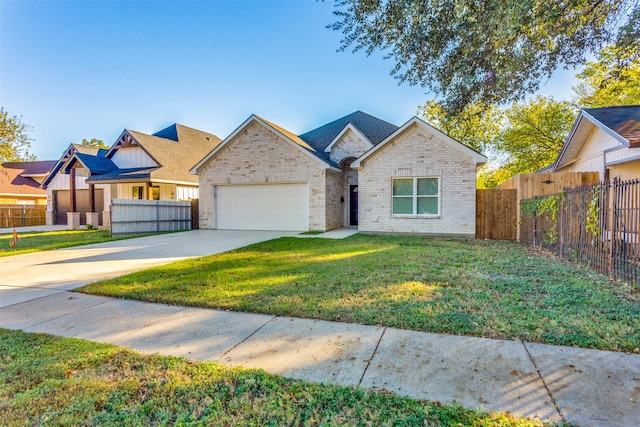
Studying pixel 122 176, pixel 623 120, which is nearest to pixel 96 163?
pixel 122 176

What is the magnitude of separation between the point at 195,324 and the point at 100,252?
7812 millimetres

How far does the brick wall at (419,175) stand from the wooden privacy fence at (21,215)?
79.9 feet

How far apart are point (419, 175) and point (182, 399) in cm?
1217

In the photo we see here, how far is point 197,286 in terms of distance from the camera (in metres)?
5.57

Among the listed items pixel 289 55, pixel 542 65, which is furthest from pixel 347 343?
pixel 289 55

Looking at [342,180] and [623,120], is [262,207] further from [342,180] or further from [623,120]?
[623,120]

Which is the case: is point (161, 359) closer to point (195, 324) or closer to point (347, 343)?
point (195, 324)

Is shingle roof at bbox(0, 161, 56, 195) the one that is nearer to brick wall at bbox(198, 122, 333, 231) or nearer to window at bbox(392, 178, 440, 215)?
brick wall at bbox(198, 122, 333, 231)

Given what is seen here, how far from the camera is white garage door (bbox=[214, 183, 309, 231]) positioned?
15477 millimetres

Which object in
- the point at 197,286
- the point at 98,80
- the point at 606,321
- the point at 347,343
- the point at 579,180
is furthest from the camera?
the point at 98,80

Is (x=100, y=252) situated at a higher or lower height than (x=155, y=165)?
lower

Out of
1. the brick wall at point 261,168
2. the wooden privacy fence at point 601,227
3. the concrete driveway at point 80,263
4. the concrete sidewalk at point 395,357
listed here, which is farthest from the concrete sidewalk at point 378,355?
the brick wall at point 261,168

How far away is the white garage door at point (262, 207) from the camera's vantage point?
15.5 m

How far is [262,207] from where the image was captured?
1612 cm
